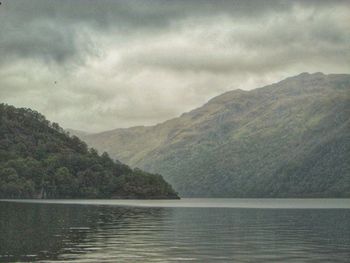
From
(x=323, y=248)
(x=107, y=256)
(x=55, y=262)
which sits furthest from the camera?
(x=323, y=248)

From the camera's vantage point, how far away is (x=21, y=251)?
198ft

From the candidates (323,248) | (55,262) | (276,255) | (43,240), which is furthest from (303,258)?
(43,240)

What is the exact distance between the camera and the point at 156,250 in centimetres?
6184

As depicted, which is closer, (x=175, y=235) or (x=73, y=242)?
(x=73, y=242)

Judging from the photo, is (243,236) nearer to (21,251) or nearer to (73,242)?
(73,242)

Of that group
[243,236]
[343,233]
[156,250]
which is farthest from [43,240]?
[343,233]

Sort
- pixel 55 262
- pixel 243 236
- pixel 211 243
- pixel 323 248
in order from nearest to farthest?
pixel 55 262
pixel 323 248
pixel 211 243
pixel 243 236

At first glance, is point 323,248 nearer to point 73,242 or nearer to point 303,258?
point 303,258

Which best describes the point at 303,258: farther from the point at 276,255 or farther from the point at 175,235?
the point at 175,235

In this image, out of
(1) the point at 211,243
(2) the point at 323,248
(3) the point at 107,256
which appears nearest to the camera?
(3) the point at 107,256

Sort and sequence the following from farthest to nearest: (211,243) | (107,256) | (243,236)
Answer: (243,236) → (211,243) → (107,256)

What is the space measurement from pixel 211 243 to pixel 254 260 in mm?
17561

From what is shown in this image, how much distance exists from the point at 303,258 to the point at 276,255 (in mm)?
3052

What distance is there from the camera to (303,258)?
55.3 meters
